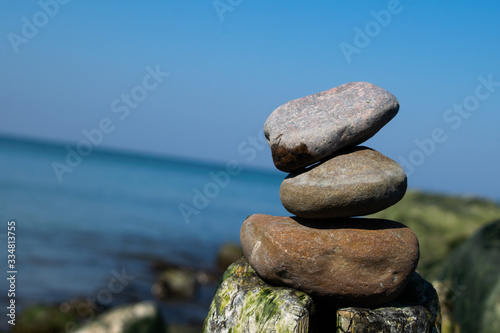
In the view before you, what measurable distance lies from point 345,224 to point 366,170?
1.95 ft

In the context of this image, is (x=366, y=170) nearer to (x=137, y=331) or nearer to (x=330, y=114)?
(x=330, y=114)

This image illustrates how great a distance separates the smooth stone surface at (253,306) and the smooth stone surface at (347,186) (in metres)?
0.83

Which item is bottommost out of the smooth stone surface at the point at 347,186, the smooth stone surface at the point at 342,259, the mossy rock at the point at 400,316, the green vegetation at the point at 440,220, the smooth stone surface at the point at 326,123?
the green vegetation at the point at 440,220

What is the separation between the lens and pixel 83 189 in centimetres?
4031

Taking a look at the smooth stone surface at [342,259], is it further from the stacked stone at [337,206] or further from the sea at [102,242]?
the sea at [102,242]

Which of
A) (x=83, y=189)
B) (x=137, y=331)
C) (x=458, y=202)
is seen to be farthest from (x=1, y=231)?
(x=83, y=189)

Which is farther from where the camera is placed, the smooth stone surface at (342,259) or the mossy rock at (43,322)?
the mossy rock at (43,322)

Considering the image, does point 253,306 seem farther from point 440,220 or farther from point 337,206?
point 440,220

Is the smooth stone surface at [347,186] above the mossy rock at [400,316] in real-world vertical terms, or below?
above

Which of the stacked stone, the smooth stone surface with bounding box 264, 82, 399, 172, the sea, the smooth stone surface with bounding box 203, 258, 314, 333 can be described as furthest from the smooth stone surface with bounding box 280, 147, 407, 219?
the sea

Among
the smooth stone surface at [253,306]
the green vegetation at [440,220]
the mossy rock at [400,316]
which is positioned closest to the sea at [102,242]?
the green vegetation at [440,220]

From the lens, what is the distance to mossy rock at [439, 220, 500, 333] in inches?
264

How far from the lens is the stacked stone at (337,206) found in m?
4.30

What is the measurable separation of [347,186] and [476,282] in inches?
173
